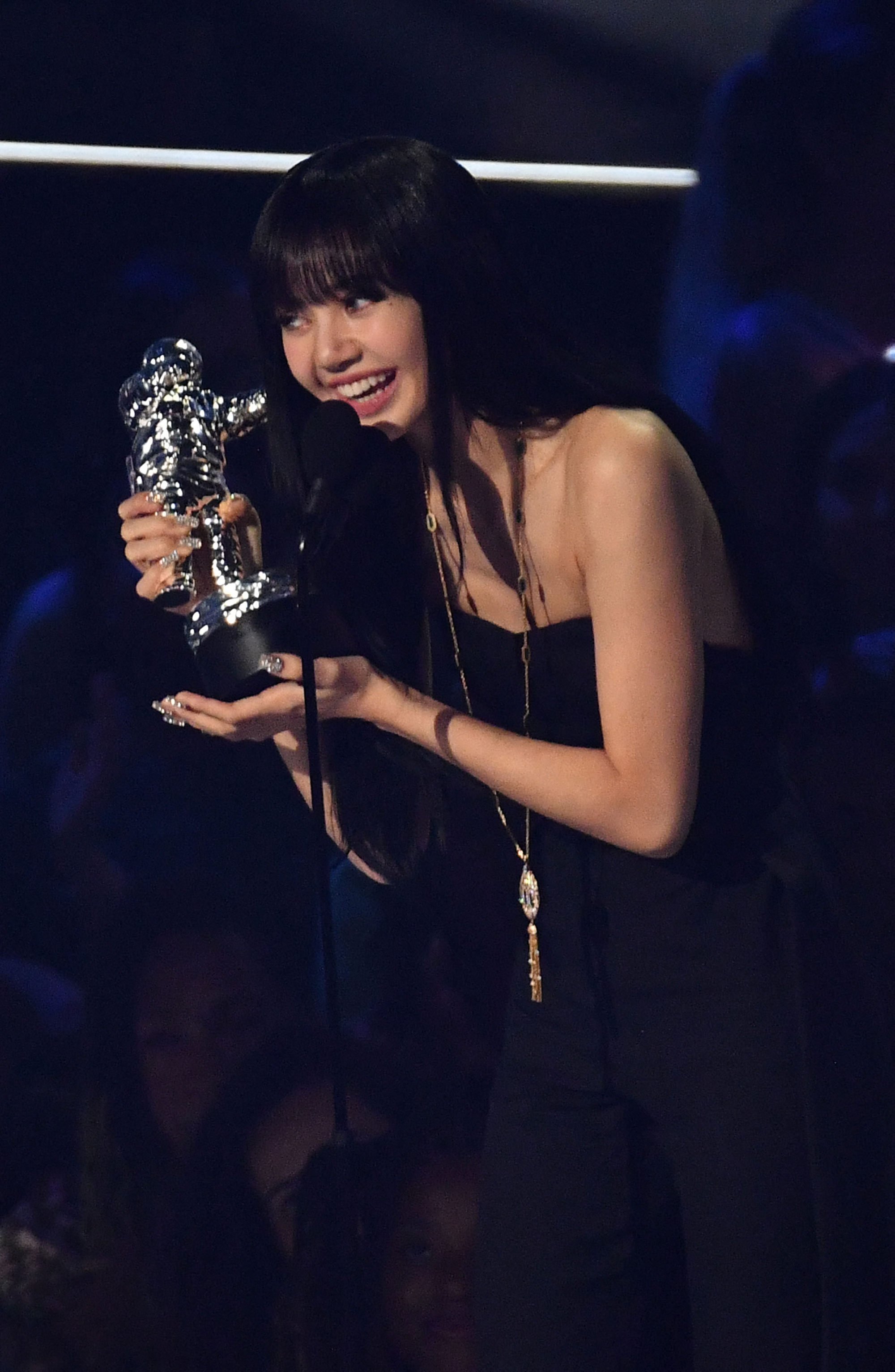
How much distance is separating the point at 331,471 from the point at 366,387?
12.9 inches

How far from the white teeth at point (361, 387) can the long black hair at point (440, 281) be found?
0.15ft

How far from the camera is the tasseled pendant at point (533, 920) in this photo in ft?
4.33

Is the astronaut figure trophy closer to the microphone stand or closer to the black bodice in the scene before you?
the microphone stand

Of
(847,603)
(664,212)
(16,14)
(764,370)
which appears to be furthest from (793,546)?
(16,14)

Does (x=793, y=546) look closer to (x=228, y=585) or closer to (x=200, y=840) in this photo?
(x=200, y=840)

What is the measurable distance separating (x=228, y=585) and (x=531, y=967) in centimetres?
48

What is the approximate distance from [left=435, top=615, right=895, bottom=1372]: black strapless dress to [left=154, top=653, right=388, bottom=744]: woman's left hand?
0.67 feet

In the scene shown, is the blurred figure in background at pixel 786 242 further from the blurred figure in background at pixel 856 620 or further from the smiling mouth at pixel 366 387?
the smiling mouth at pixel 366 387

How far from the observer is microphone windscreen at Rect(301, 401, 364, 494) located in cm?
95

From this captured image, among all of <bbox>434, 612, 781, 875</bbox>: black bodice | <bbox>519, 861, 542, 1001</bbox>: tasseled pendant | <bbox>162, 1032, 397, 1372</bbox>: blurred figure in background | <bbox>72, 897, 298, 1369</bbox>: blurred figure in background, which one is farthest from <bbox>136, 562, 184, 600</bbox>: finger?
<bbox>162, 1032, 397, 1372</bbox>: blurred figure in background

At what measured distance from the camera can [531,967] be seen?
1324 mm

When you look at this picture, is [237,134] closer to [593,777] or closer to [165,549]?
[165,549]

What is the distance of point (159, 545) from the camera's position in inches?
48.1

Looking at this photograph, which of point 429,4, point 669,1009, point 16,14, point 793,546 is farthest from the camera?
point 793,546
